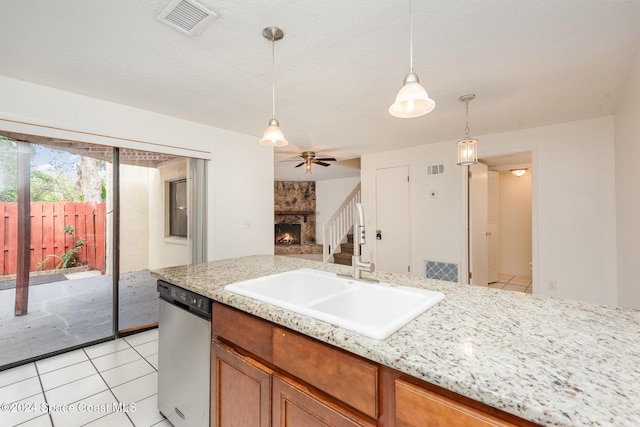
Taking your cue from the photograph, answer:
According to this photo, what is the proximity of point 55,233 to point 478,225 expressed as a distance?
16.9ft

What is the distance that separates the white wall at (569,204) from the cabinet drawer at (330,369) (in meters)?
3.77

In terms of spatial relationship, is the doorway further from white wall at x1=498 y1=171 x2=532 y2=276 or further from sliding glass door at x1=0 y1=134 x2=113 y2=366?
sliding glass door at x1=0 y1=134 x2=113 y2=366

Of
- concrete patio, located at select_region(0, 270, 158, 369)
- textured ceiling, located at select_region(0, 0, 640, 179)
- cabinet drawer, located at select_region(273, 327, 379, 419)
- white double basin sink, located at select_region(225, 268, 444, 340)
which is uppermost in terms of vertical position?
textured ceiling, located at select_region(0, 0, 640, 179)

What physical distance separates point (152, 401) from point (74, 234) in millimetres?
1817

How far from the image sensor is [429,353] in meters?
0.79

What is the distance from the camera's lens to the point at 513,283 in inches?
200

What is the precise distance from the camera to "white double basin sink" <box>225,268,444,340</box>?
1.02 meters

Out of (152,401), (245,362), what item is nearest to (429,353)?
(245,362)

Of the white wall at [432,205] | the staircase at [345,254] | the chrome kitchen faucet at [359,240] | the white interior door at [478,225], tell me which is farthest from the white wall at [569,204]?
the chrome kitchen faucet at [359,240]

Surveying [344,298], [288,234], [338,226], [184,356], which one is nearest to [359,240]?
[344,298]

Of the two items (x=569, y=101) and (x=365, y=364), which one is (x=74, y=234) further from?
(x=569, y=101)

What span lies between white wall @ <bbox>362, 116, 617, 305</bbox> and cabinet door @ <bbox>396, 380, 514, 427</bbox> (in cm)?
377

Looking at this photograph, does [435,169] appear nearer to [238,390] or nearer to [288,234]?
[238,390]

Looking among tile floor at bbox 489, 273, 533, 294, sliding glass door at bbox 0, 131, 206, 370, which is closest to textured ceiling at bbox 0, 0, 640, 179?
sliding glass door at bbox 0, 131, 206, 370
